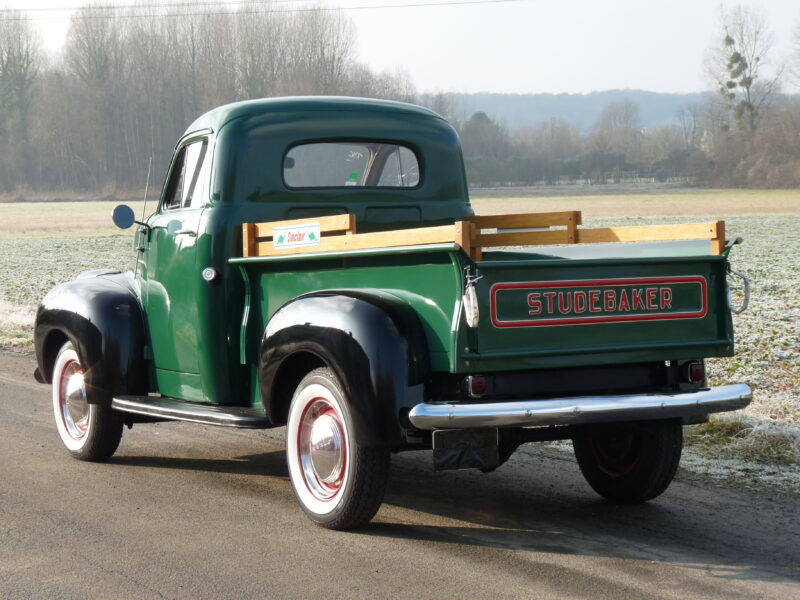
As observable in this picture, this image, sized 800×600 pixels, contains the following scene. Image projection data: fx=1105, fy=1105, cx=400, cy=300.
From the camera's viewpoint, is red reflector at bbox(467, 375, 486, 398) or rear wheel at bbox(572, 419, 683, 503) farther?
rear wheel at bbox(572, 419, 683, 503)

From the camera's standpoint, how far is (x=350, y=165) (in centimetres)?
663

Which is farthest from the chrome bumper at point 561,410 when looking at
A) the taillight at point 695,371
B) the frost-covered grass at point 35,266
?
the frost-covered grass at point 35,266

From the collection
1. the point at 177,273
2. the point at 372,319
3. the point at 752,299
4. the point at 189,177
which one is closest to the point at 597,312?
the point at 372,319

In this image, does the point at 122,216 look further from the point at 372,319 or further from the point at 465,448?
the point at 465,448

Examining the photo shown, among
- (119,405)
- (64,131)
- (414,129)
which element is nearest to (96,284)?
(119,405)

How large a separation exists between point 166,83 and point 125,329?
118 metres

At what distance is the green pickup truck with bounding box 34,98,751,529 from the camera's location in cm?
475

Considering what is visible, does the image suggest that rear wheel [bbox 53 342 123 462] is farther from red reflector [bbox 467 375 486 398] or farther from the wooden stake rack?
red reflector [bbox 467 375 486 398]

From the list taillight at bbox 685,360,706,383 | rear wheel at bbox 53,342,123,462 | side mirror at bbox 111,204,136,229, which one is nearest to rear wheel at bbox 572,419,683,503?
taillight at bbox 685,360,706,383

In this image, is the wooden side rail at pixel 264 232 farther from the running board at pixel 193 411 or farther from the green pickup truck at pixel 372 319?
the running board at pixel 193 411

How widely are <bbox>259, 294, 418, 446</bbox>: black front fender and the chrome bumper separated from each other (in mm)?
174

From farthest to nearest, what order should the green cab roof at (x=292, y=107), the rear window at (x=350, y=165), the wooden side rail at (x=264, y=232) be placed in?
the rear window at (x=350, y=165) < the green cab roof at (x=292, y=107) < the wooden side rail at (x=264, y=232)

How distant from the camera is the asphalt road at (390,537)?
14.3ft

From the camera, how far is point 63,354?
711 cm
